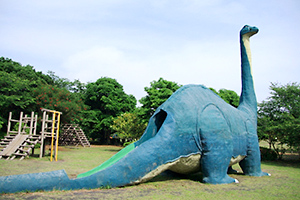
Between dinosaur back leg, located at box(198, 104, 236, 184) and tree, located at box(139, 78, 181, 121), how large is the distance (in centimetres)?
981

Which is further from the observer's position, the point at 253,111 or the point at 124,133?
the point at 124,133

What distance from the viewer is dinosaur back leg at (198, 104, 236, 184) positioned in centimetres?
655

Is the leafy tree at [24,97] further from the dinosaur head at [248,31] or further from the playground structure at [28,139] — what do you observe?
the dinosaur head at [248,31]

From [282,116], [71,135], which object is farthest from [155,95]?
[71,135]

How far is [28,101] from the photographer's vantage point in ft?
61.8

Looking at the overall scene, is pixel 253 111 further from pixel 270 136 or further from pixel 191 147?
pixel 270 136

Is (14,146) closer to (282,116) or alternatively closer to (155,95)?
(155,95)

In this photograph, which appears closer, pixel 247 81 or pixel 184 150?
pixel 184 150

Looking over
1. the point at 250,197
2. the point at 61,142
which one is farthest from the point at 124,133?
the point at 250,197

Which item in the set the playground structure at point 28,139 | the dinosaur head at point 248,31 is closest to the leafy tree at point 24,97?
the playground structure at point 28,139

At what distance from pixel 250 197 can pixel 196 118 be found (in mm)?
2248

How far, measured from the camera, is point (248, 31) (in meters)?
9.53

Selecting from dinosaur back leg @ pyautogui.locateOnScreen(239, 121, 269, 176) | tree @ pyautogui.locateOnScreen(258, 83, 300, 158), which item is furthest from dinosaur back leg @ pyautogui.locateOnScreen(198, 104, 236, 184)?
Answer: tree @ pyautogui.locateOnScreen(258, 83, 300, 158)

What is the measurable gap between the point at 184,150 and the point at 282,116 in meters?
11.4
